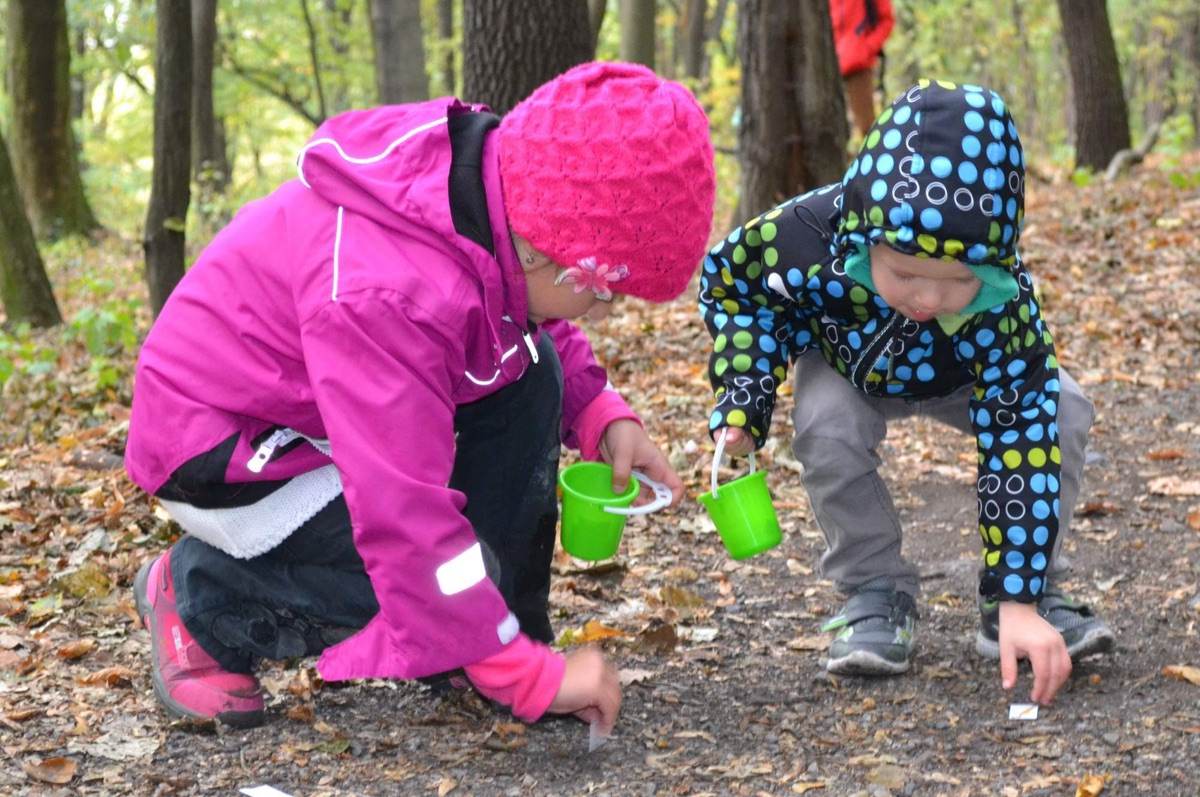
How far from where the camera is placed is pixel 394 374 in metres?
1.99

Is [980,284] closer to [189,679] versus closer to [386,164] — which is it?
[386,164]

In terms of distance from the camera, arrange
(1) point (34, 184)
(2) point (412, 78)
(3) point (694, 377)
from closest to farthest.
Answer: (3) point (694, 377) → (2) point (412, 78) → (1) point (34, 184)

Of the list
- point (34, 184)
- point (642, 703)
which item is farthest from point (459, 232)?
point (34, 184)

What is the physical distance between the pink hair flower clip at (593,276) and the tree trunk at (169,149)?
4.02 m

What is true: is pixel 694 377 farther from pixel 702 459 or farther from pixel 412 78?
pixel 412 78

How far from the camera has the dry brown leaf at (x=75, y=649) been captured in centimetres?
284

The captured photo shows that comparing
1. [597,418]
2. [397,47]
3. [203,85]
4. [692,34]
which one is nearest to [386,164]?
[597,418]

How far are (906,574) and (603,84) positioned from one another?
1.41 meters

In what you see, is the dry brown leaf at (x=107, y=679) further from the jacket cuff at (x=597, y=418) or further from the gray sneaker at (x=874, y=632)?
the gray sneaker at (x=874, y=632)

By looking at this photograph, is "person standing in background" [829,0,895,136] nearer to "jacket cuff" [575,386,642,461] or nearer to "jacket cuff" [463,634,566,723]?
"jacket cuff" [575,386,642,461]

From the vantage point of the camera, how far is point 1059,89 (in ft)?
83.6

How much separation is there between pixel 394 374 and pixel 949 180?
1020mm

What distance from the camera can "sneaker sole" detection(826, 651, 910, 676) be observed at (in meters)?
2.72

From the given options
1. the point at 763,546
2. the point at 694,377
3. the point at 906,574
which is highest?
the point at 763,546
